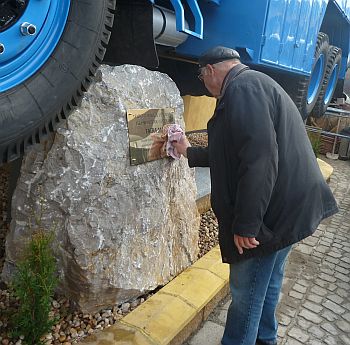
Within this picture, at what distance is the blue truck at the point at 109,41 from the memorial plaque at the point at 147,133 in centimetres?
35

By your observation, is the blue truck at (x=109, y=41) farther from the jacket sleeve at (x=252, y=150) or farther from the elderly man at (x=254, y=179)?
the jacket sleeve at (x=252, y=150)

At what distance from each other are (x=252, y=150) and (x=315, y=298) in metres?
1.93

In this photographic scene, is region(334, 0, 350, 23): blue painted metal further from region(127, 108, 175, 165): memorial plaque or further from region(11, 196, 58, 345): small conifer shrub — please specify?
region(11, 196, 58, 345): small conifer shrub

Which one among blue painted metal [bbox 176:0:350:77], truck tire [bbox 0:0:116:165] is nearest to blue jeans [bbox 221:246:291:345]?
truck tire [bbox 0:0:116:165]

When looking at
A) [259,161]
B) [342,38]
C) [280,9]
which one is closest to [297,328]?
[259,161]

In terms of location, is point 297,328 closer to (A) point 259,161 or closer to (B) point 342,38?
(A) point 259,161

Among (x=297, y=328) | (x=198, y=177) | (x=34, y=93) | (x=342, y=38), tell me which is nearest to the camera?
(x=34, y=93)

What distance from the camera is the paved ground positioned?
9.24ft

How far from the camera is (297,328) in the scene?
2.91 meters

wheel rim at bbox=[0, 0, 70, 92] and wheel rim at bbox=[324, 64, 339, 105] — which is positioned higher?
wheel rim at bbox=[0, 0, 70, 92]

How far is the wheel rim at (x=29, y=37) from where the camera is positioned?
76.8 inches

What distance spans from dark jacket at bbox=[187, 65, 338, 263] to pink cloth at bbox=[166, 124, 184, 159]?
0.63 m

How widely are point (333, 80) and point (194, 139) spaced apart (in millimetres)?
3509

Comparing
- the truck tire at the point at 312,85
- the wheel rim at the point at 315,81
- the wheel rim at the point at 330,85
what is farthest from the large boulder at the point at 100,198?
the wheel rim at the point at 330,85
